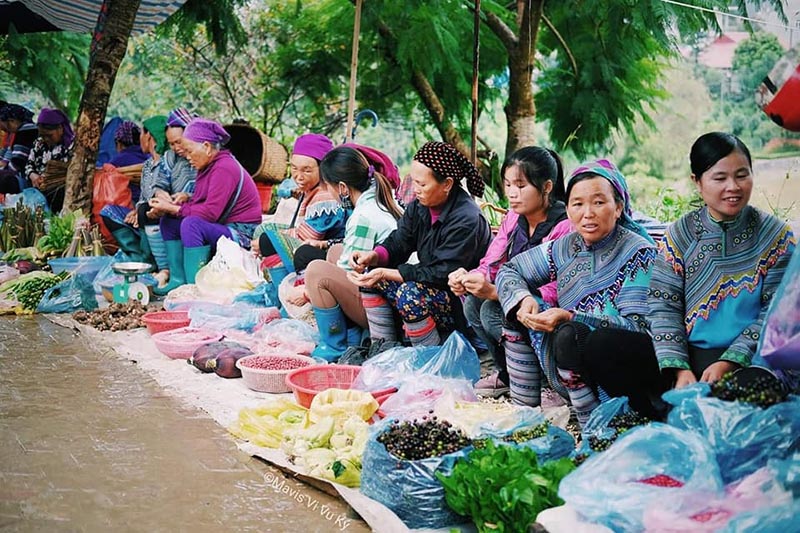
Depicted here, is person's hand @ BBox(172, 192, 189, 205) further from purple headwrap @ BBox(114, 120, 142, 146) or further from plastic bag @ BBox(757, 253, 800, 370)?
plastic bag @ BBox(757, 253, 800, 370)

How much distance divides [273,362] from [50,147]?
5.90 meters

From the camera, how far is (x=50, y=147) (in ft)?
30.1

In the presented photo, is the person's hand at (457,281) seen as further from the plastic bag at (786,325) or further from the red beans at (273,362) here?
the plastic bag at (786,325)

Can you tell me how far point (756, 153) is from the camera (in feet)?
10.0

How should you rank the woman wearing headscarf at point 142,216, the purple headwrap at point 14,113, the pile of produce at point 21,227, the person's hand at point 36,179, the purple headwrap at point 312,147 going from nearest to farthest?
the purple headwrap at point 312,147 → the woman wearing headscarf at point 142,216 → the pile of produce at point 21,227 → the person's hand at point 36,179 → the purple headwrap at point 14,113

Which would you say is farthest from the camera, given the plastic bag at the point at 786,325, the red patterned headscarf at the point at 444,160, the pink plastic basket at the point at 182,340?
the pink plastic basket at the point at 182,340

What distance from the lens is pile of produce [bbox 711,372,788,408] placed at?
90.0 inches

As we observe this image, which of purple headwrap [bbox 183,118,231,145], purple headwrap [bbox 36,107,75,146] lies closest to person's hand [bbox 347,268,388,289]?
purple headwrap [bbox 183,118,231,145]

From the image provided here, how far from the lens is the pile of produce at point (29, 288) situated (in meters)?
6.45

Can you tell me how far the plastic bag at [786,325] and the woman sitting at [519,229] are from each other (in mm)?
1609

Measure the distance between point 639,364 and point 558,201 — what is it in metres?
1.08

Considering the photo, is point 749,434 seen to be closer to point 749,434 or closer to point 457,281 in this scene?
point 749,434

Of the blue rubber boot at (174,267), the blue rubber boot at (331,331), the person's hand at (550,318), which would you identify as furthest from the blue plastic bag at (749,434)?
the blue rubber boot at (174,267)

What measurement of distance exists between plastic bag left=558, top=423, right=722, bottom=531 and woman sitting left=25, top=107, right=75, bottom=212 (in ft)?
25.5
